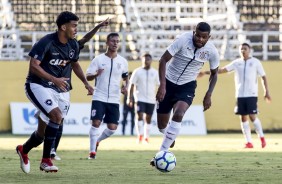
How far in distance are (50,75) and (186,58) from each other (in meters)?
3.03

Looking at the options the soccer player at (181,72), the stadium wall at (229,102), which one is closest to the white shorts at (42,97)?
the soccer player at (181,72)

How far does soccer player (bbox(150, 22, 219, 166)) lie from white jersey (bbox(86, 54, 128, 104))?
8.35 feet

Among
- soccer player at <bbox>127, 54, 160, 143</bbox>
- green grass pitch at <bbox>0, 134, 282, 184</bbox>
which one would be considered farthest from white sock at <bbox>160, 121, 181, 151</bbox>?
soccer player at <bbox>127, 54, 160, 143</bbox>

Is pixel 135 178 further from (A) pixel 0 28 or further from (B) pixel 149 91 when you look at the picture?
(A) pixel 0 28

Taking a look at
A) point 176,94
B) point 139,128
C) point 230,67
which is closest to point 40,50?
point 176,94

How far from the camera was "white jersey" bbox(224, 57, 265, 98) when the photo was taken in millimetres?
22781

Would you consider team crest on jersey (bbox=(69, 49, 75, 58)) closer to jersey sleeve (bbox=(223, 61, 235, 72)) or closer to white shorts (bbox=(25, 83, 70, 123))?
white shorts (bbox=(25, 83, 70, 123))

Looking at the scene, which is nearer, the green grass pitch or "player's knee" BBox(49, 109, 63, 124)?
the green grass pitch

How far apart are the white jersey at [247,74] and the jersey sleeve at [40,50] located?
413 inches

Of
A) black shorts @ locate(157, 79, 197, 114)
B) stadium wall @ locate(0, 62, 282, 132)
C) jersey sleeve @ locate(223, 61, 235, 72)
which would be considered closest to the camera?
black shorts @ locate(157, 79, 197, 114)

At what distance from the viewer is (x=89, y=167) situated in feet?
47.4

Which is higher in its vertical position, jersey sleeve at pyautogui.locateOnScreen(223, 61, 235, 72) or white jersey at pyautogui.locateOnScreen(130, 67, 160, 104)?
jersey sleeve at pyautogui.locateOnScreen(223, 61, 235, 72)

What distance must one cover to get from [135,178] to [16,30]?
828 inches

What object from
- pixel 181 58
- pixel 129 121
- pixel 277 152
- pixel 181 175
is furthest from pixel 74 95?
pixel 181 175
